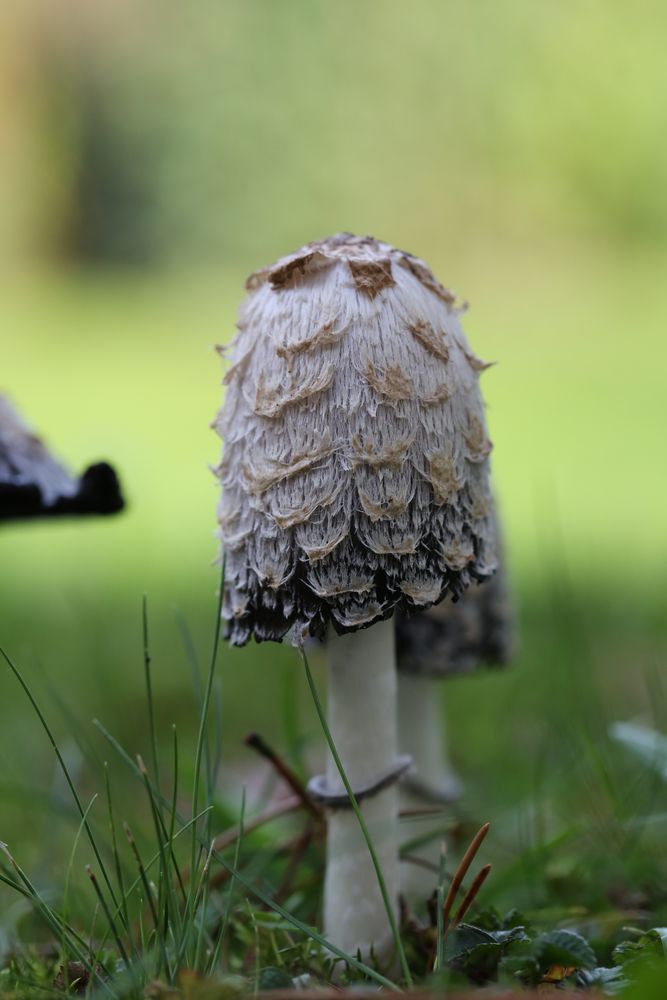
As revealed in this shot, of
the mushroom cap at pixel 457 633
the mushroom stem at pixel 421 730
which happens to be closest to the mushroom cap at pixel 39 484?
the mushroom cap at pixel 457 633

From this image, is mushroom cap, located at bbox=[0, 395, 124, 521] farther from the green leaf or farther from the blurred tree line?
the blurred tree line

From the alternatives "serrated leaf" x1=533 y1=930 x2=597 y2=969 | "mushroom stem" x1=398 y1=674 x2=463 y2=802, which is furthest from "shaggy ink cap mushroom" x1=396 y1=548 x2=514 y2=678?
"serrated leaf" x1=533 y1=930 x2=597 y2=969

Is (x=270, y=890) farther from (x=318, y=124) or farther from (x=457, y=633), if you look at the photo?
(x=318, y=124)

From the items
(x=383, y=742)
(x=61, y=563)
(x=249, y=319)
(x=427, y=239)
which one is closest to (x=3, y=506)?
(x=249, y=319)

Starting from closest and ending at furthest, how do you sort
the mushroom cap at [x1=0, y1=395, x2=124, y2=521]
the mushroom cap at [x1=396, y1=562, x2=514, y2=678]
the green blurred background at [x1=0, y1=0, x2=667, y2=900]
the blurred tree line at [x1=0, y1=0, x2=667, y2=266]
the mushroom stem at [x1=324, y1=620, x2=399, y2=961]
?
the mushroom stem at [x1=324, y1=620, x2=399, y2=961]
the mushroom cap at [x1=0, y1=395, x2=124, y2=521]
the mushroom cap at [x1=396, y1=562, x2=514, y2=678]
the green blurred background at [x1=0, y1=0, x2=667, y2=900]
the blurred tree line at [x1=0, y1=0, x2=667, y2=266]

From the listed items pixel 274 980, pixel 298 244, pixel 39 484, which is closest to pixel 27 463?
pixel 39 484

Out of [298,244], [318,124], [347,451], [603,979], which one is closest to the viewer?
[603,979]

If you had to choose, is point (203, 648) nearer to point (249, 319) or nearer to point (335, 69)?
point (249, 319)
